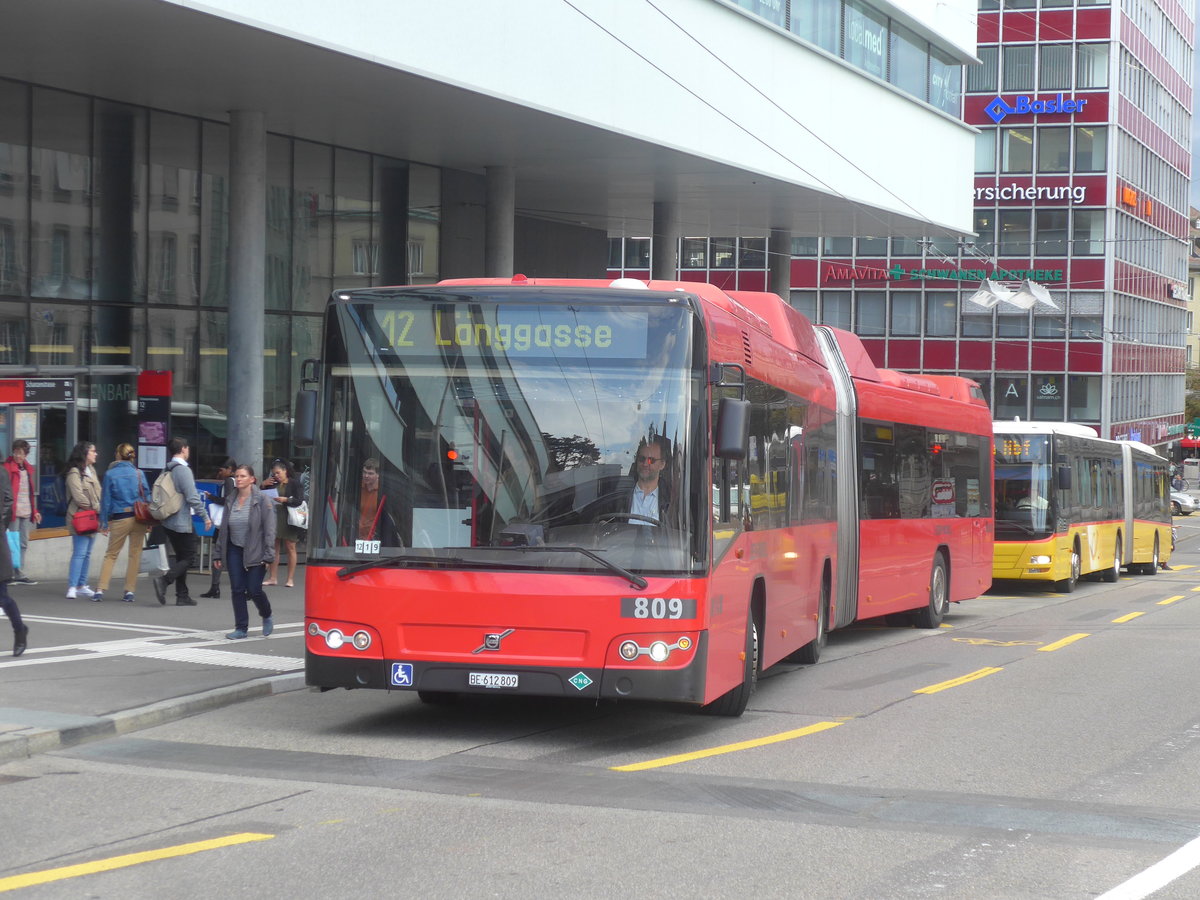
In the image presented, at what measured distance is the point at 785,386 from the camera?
41.2 ft

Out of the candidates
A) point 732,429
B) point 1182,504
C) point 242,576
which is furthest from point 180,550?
point 1182,504

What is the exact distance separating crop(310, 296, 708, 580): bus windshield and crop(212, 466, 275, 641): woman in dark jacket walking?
13.5 ft

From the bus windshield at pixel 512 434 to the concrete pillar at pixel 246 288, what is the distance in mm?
11289

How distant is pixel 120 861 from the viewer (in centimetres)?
666

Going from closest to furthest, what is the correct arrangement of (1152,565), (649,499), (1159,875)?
1. (1159,875)
2. (649,499)
3. (1152,565)

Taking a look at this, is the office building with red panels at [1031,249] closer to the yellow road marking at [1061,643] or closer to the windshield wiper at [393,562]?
the yellow road marking at [1061,643]

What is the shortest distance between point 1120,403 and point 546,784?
66.9m

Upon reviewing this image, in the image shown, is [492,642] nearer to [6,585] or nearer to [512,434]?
[512,434]

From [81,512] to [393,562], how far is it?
9122 mm

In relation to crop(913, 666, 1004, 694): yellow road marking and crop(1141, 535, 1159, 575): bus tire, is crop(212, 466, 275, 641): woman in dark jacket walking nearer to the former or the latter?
crop(913, 666, 1004, 694): yellow road marking

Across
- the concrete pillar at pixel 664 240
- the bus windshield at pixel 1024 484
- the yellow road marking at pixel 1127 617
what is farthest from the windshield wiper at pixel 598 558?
the concrete pillar at pixel 664 240

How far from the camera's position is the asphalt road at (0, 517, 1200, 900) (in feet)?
21.3

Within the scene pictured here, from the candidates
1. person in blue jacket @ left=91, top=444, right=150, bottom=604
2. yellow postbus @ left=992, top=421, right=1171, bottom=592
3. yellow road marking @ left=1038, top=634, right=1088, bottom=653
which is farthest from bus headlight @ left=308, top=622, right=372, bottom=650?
yellow postbus @ left=992, top=421, right=1171, bottom=592

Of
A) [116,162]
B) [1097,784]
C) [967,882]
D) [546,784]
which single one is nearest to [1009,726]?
[1097,784]
